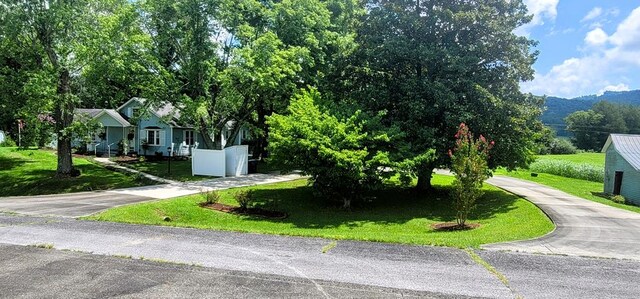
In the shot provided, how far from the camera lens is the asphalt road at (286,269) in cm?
614

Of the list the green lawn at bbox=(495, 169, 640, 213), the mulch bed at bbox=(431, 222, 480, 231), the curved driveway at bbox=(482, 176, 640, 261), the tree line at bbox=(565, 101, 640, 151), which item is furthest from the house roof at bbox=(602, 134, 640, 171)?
the tree line at bbox=(565, 101, 640, 151)

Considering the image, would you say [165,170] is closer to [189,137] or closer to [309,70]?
[309,70]

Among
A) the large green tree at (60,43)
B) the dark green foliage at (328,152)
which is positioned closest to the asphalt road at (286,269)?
the dark green foliage at (328,152)

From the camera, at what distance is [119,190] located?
18.5 metres

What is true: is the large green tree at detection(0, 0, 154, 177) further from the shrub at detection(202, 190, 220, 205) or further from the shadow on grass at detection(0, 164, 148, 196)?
the shrub at detection(202, 190, 220, 205)

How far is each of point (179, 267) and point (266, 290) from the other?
1836 millimetres

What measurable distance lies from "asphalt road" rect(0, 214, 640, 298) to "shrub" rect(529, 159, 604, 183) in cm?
3245

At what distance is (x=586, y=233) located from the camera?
1115cm

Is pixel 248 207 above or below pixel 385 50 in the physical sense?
below

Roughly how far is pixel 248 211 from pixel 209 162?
8413 mm

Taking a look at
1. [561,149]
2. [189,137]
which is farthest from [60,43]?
[561,149]

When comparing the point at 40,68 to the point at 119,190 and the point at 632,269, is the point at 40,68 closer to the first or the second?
the point at 119,190

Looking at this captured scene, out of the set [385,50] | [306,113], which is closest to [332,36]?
[385,50]

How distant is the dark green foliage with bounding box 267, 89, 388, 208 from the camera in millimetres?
15266
